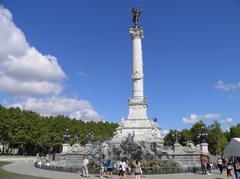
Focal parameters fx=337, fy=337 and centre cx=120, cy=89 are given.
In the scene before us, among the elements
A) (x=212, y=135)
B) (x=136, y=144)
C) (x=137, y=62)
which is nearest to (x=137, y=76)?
(x=137, y=62)

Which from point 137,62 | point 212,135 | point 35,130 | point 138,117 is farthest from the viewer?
point 212,135

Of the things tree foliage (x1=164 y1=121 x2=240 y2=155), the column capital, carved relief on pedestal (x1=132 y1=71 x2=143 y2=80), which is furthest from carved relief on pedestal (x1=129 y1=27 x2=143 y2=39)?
tree foliage (x1=164 y1=121 x2=240 y2=155)

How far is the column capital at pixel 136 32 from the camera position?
56366 mm

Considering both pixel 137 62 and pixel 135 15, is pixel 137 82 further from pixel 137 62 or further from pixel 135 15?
pixel 135 15

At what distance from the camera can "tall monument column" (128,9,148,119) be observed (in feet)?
175

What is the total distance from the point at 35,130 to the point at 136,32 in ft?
132

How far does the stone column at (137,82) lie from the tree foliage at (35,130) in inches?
539

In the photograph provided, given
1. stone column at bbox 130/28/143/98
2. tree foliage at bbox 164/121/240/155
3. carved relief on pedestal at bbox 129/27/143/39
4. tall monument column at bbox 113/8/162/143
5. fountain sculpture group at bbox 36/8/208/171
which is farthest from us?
tree foliage at bbox 164/121/240/155

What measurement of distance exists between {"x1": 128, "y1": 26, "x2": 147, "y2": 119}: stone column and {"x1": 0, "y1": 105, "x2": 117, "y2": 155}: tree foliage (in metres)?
13.7

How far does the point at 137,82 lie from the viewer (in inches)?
2136

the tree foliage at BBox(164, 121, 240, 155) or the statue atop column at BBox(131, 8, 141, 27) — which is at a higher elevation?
the statue atop column at BBox(131, 8, 141, 27)

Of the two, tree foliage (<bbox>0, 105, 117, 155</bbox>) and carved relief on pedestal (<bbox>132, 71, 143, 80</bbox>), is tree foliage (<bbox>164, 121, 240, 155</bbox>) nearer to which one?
tree foliage (<bbox>0, 105, 117, 155</bbox>)

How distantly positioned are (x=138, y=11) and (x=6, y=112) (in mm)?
40330

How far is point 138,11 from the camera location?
59.6m
